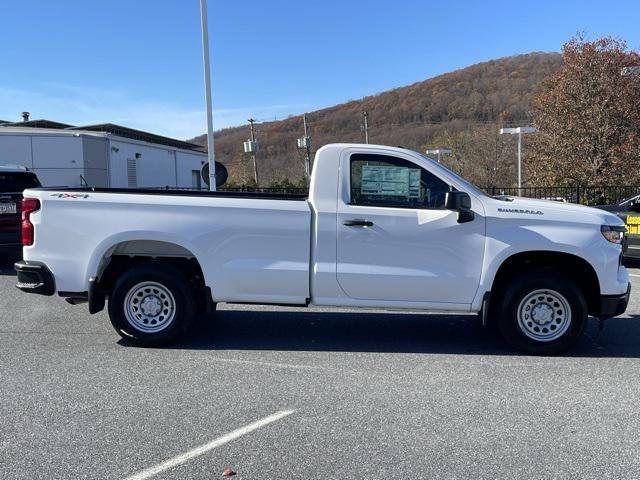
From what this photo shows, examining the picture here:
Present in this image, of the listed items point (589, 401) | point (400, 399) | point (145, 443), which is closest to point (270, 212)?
point (400, 399)

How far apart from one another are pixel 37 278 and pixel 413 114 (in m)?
85.3

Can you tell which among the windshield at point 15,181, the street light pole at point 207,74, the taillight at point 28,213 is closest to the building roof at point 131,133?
the street light pole at point 207,74

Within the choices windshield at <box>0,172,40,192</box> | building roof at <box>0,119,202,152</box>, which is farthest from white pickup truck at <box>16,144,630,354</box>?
building roof at <box>0,119,202,152</box>

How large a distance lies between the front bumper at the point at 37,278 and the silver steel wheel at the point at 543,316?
4.80 metres

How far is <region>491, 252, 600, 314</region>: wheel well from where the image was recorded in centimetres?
578

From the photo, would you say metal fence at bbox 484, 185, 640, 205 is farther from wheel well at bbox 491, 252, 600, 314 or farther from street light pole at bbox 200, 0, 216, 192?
wheel well at bbox 491, 252, 600, 314

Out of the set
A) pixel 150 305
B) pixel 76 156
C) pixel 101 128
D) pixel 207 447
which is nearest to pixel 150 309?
pixel 150 305

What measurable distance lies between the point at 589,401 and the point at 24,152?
28.7m

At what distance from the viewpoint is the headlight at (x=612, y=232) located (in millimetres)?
5637

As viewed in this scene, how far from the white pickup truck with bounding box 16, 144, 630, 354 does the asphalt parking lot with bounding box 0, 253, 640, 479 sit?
502 mm

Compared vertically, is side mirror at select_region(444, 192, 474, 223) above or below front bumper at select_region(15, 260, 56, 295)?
above

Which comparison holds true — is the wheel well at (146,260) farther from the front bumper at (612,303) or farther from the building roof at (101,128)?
the building roof at (101,128)

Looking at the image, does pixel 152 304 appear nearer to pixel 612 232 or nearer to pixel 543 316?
pixel 543 316

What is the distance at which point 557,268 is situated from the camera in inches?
232
